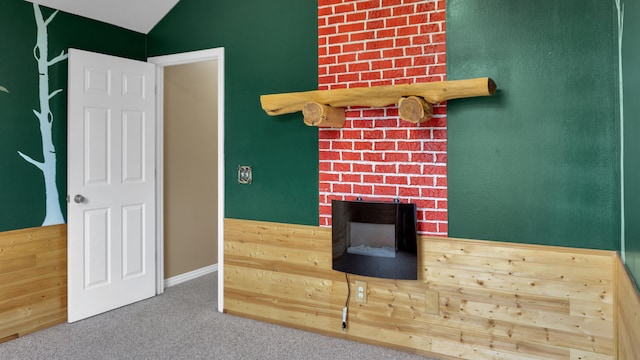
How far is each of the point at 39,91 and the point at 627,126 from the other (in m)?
3.77

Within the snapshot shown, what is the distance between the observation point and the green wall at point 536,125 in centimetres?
233

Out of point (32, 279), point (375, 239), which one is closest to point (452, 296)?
point (375, 239)

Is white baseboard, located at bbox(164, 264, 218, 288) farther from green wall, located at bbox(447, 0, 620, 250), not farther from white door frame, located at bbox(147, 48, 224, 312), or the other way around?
green wall, located at bbox(447, 0, 620, 250)

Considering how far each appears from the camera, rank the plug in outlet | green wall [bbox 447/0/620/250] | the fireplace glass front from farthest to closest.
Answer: the plug in outlet, the fireplace glass front, green wall [bbox 447/0/620/250]

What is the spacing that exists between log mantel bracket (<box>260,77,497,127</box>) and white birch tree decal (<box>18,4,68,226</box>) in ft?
5.52

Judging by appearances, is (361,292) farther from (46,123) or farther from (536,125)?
(46,123)

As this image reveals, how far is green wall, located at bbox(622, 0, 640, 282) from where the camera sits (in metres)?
1.65

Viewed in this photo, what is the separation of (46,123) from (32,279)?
1181 millimetres

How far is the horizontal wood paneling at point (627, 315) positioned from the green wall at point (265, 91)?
187 cm

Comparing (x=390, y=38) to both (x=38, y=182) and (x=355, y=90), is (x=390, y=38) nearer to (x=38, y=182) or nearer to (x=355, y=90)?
(x=355, y=90)

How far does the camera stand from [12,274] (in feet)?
10.1

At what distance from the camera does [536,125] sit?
2.49m

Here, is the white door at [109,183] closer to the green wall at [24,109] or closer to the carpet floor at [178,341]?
the green wall at [24,109]

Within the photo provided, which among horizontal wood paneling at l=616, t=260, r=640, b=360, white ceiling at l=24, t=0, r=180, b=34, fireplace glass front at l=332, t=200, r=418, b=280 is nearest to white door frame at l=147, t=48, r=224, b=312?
white ceiling at l=24, t=0, r=180, b=34
